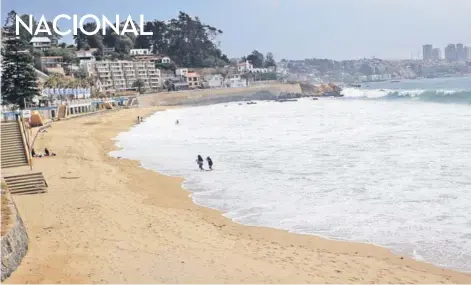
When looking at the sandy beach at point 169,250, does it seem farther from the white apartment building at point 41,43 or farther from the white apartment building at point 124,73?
the white apartment building at point 41,43

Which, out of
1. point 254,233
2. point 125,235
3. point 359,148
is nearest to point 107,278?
point 125,235

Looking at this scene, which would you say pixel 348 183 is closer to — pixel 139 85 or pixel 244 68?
pixel 139 85

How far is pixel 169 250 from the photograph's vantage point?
26.4 ft

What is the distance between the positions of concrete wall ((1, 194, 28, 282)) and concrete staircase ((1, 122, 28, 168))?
7.90 m

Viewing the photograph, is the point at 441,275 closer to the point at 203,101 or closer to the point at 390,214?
the point at 390,214

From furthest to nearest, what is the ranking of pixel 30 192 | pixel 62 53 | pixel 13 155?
pixel 62 53, pixel 13 155, pixel 30 192

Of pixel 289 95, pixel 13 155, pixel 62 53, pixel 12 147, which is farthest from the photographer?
pixel 289 95

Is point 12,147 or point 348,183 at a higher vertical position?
point 12,147

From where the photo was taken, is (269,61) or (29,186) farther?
(269,61)

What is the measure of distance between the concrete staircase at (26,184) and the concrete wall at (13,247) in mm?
4818

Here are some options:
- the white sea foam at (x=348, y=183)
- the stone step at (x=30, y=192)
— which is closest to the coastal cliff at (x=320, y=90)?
the white sea foam at (x=348, y=183)

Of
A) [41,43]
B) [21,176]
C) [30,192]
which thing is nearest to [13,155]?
[21,176]

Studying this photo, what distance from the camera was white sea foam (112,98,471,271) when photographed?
29.9ft

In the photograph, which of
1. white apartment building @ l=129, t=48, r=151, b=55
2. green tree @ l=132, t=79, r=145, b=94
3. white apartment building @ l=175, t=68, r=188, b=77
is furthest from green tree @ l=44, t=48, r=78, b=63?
white apartment building @ l=175, t=68, r=188, b=77
